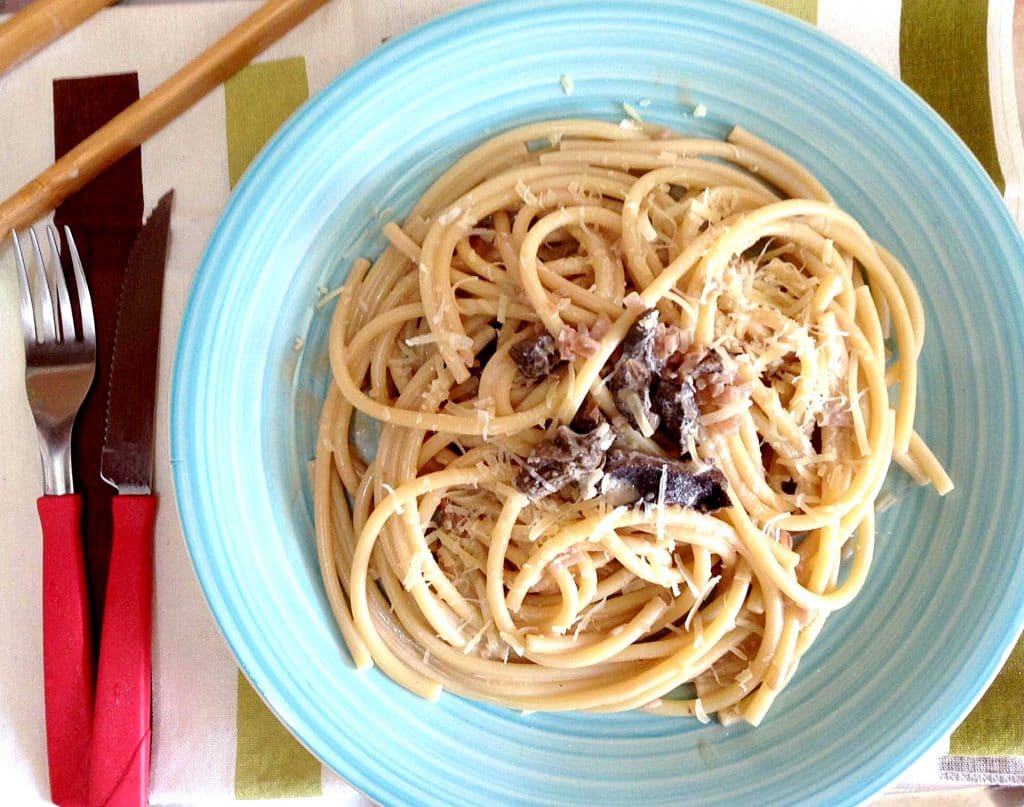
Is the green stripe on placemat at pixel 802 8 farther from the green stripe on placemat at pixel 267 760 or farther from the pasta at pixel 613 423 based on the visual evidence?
the green stripe on placemat at pixel 267 760

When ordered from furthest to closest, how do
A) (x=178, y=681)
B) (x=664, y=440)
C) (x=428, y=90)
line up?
(x=178, y=681)
(x=428, y=90)
(x=664, y=440)

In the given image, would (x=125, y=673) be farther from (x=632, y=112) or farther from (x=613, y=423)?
(x=632, y=112)

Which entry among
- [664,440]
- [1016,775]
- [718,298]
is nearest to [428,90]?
[718,298]

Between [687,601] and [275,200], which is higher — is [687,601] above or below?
below

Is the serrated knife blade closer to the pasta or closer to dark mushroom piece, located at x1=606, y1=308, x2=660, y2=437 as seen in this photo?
the pasta

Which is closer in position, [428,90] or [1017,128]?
[428,90]

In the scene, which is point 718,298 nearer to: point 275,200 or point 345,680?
point 275,200
